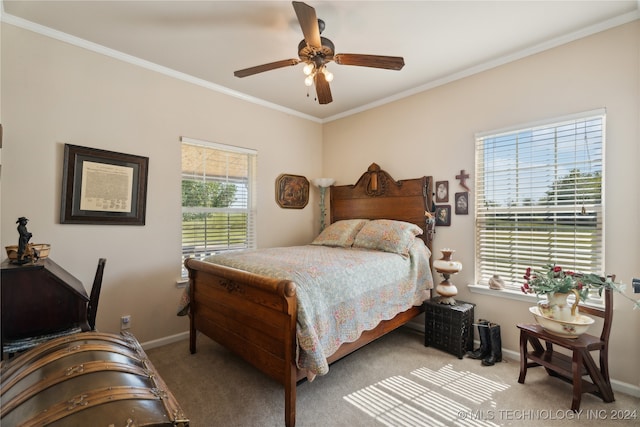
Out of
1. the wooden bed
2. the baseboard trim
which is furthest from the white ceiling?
the baseboard trim

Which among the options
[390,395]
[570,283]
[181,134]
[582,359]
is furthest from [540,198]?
[181,134]

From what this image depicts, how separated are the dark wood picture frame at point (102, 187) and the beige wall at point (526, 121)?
107 inches

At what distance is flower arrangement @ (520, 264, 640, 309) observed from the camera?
1924mm

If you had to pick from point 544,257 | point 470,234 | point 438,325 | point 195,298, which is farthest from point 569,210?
point 195,298

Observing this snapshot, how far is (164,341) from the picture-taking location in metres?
2.91

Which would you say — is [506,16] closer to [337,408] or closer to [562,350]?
[562,350]

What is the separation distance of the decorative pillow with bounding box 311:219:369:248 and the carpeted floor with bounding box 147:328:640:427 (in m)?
1.26

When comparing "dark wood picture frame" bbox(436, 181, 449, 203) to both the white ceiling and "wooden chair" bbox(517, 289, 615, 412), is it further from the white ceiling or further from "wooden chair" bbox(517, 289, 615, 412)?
"wooden chair" bbox(517, 289, 615, 412)

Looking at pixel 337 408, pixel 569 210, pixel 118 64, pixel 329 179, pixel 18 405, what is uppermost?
pixel 118 64

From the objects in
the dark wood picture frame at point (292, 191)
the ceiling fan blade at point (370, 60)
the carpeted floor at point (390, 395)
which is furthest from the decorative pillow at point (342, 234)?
the ceiling fan blade at point (370, 60)

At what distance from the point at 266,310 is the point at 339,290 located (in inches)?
21.1

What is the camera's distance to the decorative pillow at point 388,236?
2.92 metres

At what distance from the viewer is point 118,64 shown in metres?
2.64

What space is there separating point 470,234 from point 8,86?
424 centimetres
